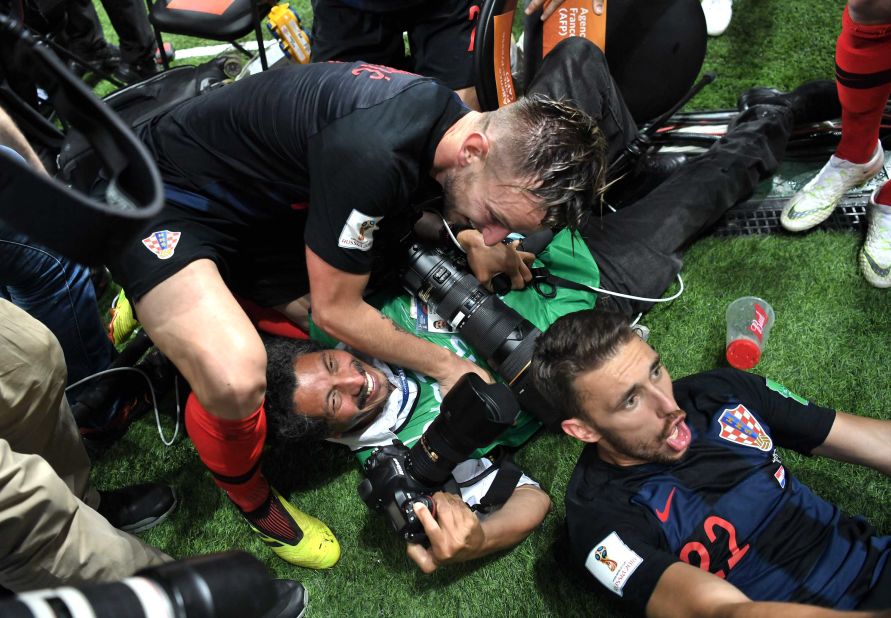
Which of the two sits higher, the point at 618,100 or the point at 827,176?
the point at 618,100

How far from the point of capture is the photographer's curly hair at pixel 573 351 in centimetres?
188

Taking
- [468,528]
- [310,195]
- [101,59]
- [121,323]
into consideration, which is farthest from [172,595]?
[101,59]

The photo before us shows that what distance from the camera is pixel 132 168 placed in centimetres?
107

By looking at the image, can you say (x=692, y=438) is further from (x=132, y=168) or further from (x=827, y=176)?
(x=132, y=168)

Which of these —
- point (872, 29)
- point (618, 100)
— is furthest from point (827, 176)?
point (618, 100)

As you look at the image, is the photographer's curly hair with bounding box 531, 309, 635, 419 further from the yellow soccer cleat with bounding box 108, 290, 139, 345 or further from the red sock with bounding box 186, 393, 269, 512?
the yellow soccer cleat with bounding box 108, 290, 139, 345

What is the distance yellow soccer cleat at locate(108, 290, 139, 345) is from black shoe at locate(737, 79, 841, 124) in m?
2.69

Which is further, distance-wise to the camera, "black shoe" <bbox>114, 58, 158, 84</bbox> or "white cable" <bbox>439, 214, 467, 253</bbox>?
"black shoe" <bbox>114, 58, 158, 84</bbox>

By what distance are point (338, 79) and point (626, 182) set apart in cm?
141

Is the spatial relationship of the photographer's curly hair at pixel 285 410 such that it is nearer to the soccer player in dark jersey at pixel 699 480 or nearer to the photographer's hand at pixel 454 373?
the photographer's hand at pixel 454 373

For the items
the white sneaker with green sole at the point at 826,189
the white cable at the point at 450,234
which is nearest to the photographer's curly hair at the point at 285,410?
the white cable at the point at 450,234

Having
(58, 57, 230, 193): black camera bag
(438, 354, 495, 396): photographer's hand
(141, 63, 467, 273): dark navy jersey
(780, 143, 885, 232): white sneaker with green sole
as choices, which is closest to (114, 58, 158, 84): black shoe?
(58, 57, 230, 193): black camera bag

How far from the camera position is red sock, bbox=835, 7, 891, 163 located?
228cm

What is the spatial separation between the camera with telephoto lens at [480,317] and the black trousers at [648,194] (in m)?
0.47
